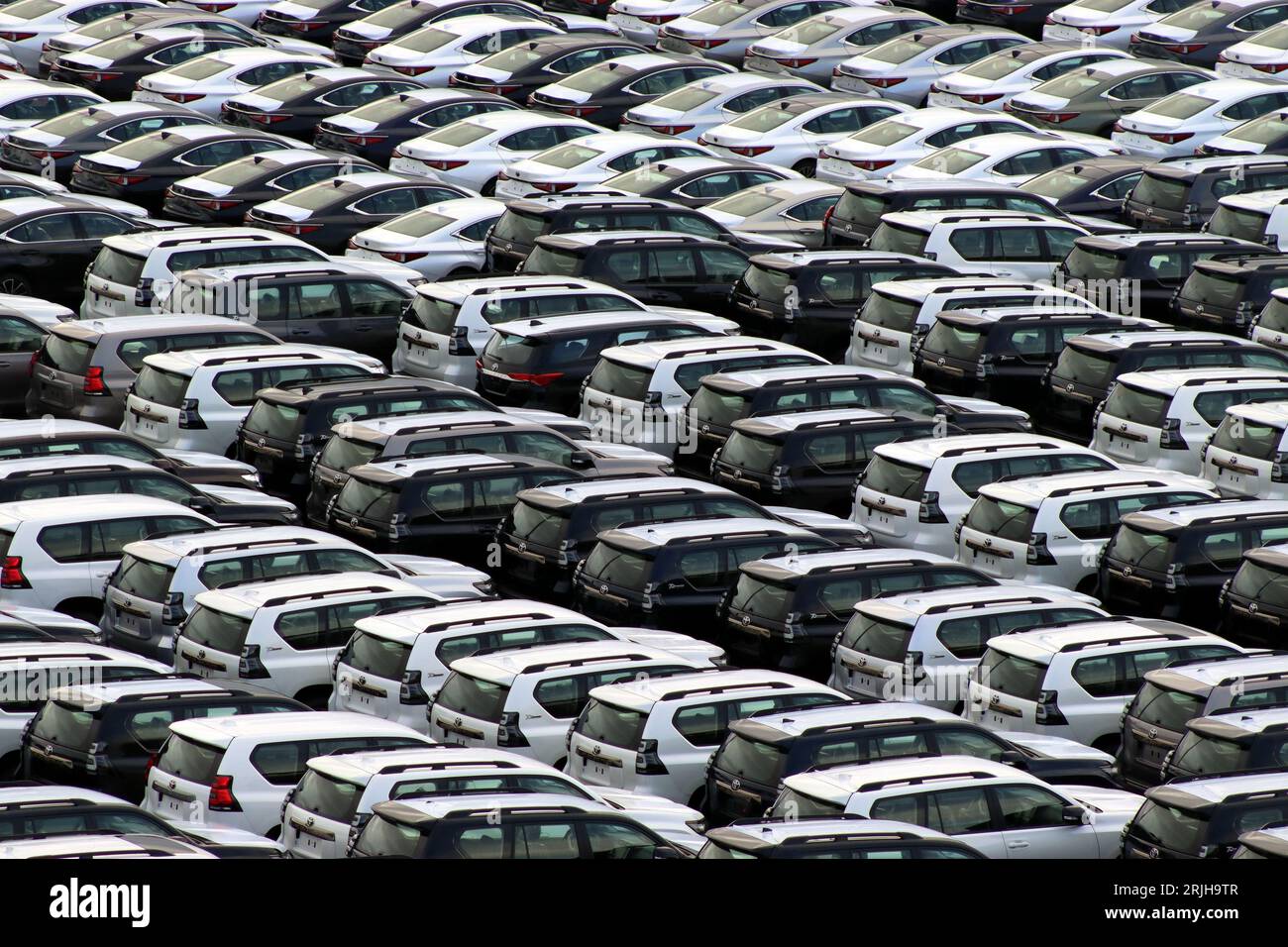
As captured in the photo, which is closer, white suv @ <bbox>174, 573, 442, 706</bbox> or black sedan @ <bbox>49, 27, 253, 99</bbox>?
white suv @ <bbox>174, 573, 442, 706</bbox>

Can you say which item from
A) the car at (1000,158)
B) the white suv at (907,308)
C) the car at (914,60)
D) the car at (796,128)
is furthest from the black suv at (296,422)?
the car at (914,60)

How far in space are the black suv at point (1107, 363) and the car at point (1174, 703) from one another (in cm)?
830

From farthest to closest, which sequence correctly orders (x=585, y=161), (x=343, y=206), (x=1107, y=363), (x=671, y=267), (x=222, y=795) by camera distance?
(x=585, y=161) → (x=343, y=206) → (x=671, y=267) → (x=1107, y=363) → (x=222, y=795)

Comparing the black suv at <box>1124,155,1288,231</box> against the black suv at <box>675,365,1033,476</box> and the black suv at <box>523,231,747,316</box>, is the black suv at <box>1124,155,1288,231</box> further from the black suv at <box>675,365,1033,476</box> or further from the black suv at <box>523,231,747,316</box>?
the black suv at <box>675,365,1033,476</box>

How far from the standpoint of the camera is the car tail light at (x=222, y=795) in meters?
18.6

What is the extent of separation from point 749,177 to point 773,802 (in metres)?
20.1

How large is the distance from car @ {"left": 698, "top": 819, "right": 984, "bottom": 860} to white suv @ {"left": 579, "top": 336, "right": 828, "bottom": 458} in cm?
1104

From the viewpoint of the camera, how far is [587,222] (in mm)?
34312

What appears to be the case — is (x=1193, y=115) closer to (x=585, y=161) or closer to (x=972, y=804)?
(x=585, y=161)

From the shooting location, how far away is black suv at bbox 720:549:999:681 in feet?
73.9

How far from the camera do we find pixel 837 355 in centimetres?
3228

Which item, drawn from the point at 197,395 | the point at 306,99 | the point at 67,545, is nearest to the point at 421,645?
the point at 67,545

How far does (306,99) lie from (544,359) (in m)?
13.1

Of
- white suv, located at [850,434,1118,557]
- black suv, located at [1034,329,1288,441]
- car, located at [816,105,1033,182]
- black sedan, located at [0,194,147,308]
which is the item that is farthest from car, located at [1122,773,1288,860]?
car, located at [816,105,1033,182]
